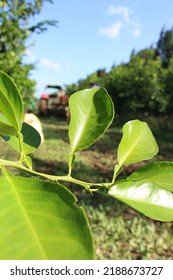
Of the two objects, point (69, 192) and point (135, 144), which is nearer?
point (69, 192)

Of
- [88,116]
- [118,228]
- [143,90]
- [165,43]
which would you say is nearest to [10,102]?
[88,116]

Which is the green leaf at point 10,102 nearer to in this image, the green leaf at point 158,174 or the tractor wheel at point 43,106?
the green leaf at point 158,174

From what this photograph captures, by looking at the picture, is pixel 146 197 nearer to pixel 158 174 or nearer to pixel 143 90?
pixel 158 174

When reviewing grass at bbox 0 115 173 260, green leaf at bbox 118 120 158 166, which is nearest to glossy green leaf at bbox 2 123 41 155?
green leaf at bbox 118 120 158 166

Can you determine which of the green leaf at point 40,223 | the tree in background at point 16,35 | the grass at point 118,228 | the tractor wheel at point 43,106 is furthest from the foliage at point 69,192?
the tractor wheel at point 43,106

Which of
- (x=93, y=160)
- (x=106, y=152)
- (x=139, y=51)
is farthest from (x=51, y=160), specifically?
(x=139, y=51)

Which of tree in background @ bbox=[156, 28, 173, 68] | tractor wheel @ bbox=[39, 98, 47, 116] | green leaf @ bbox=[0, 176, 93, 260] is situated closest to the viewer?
green leaf @ bbox=[0, 176, 93, 260]

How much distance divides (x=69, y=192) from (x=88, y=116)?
20cm

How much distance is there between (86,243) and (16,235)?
0.19 feet

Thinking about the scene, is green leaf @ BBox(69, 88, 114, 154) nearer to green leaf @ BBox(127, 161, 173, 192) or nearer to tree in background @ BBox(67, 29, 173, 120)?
green leaf @ BBox(127, 161, 173, 192)

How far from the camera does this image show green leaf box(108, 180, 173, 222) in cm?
41

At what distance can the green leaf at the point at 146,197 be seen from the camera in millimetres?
411

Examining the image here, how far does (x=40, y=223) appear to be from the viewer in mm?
312
